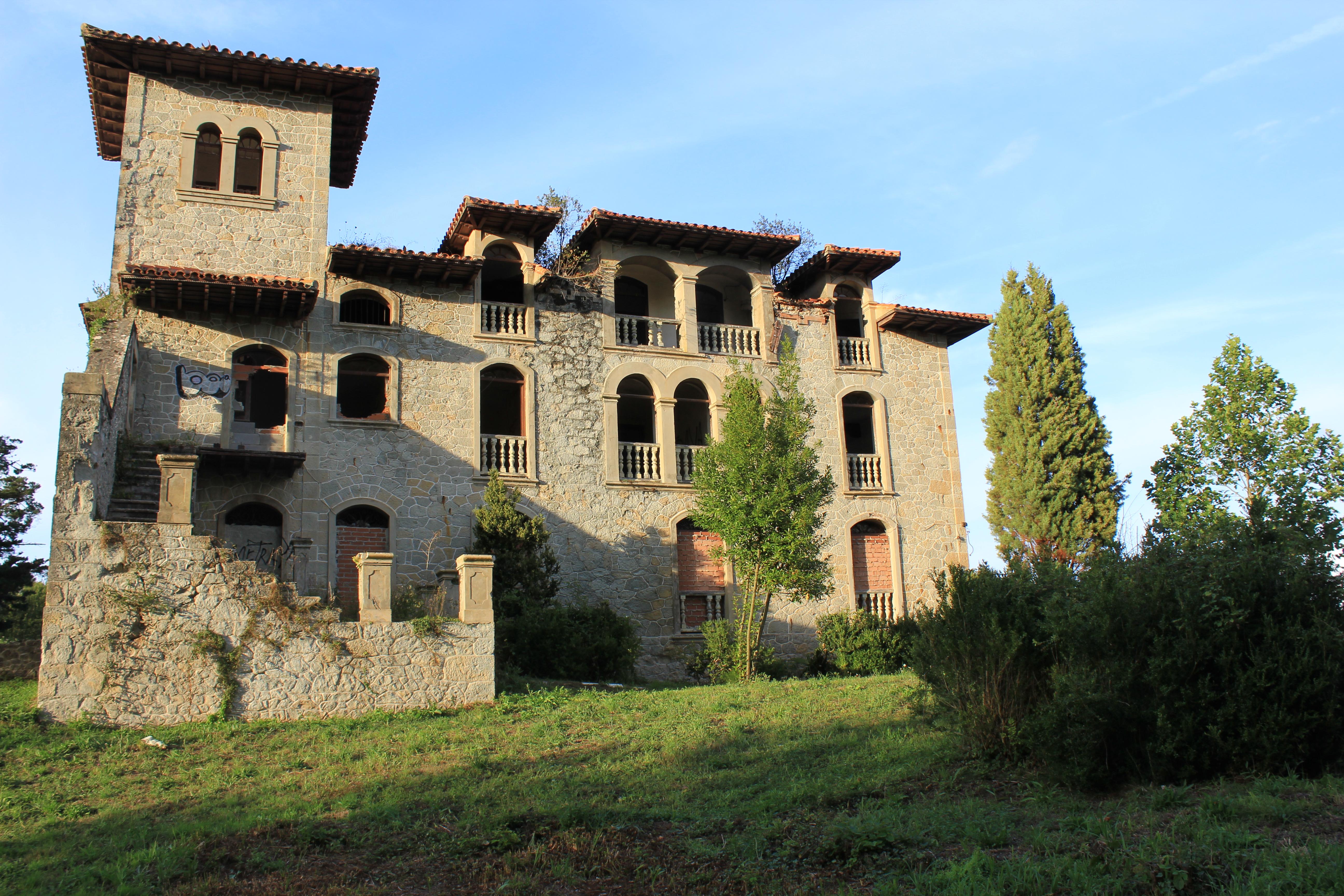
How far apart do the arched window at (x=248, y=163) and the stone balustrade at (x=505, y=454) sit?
21.8 feet

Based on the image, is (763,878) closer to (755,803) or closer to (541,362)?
(755,803)

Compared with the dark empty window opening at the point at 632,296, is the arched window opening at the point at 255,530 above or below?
below

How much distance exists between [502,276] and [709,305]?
5.10 meters

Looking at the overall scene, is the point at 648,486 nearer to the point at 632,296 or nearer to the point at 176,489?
the point at 632,296

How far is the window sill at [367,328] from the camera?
19.1 metres

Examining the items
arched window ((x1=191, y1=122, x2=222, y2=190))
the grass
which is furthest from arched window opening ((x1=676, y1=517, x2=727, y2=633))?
arched window ((x1=191, y1=122, x2=222, y2=190))

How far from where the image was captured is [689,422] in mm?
23891

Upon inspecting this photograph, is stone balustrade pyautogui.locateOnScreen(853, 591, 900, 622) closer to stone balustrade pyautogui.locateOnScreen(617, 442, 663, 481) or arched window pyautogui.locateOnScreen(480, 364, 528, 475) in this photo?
stone balustrade pyautogui.locateOnScreen(617, 442, 663, 481)

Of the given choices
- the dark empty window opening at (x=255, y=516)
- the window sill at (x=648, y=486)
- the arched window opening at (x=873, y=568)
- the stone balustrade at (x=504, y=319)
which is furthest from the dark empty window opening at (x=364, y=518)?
the arched window opening at (x=873, y=568)

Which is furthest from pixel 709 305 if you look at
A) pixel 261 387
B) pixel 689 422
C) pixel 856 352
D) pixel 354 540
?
pixel 261 387

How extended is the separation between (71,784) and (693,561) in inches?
498

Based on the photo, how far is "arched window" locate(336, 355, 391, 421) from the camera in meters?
19.2

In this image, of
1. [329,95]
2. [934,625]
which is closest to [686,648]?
[934,625]

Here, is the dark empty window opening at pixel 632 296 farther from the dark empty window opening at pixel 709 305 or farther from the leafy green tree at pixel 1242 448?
the leafy green tree at pixel 1242 448
